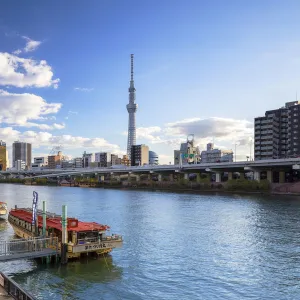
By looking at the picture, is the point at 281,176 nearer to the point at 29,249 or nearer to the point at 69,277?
the point at 29,249

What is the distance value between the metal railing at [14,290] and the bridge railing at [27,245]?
276 inches

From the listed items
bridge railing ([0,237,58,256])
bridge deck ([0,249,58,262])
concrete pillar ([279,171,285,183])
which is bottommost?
bridge deck ([0,249,58,262])

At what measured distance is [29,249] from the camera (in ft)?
79.9

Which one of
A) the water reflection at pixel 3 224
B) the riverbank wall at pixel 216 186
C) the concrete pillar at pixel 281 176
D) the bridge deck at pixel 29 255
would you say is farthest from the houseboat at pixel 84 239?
the concrete pillar at pixel 281 176

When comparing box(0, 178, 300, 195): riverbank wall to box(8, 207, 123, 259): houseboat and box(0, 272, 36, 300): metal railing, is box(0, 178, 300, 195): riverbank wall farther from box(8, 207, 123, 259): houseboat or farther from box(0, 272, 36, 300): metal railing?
box(0, 272, 36, 300): metal railing

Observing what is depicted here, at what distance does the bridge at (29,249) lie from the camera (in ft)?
75.2

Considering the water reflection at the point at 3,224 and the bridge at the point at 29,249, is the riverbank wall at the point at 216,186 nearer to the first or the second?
the water reflection at the point at 3,224

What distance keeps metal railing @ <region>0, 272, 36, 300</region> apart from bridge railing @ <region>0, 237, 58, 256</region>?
7021 millimetres

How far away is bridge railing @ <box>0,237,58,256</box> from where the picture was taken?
77.9ft

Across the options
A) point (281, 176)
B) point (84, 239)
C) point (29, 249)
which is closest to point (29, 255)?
point (29, 249)

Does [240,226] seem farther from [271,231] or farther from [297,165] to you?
[297,165]

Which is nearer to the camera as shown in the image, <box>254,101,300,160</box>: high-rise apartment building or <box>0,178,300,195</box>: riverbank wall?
<box>0,178,300,195</box>: riverbank wall

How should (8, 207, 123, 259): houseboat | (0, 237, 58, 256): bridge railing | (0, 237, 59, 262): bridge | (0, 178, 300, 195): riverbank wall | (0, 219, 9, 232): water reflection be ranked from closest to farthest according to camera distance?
(0, 237, 59, 262): bridge < (0, 237, 58, 256): bridge railing < (8, 207, 123, 259): houseboat < (0, 219, 9, 232): water reflection < (0, 178, 300, 195): riverbank wall

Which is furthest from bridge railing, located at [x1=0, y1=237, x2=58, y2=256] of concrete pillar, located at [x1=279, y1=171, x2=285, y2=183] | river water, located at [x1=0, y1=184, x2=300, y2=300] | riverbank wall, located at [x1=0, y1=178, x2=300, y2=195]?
concrete pillar, located at [x1=279, y1=171, x2=285, y2=183]
